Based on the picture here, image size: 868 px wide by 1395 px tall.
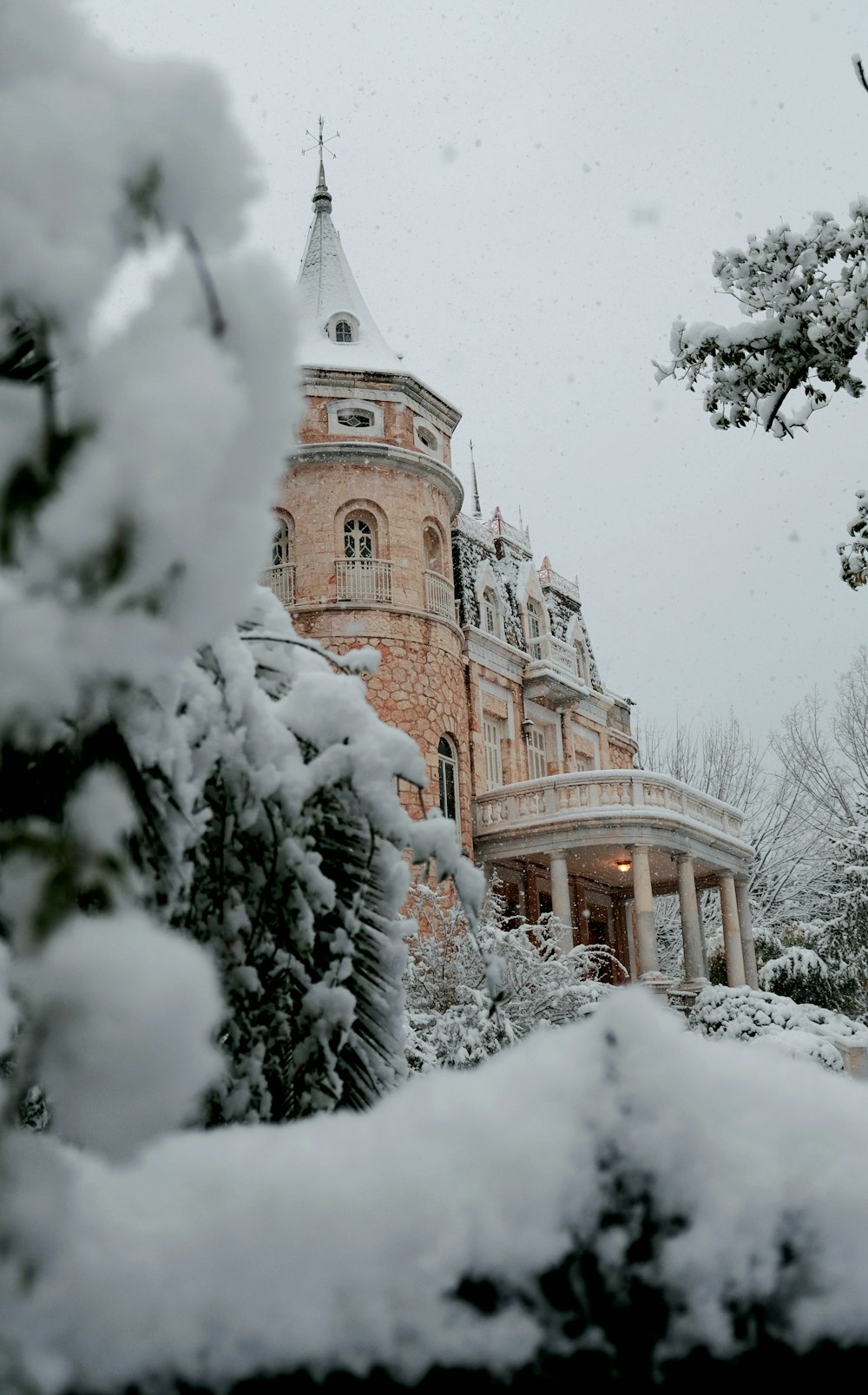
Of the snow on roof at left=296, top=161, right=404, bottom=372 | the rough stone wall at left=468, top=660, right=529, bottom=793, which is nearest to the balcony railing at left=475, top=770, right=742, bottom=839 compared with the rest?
the rough stone wall at left=468, top=660, right=529, bottom=793

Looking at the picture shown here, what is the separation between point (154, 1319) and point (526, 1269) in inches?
13.1

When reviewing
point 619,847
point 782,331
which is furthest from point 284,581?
point 782,331

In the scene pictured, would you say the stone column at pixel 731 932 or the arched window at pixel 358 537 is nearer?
the arched window at pixel 358 537

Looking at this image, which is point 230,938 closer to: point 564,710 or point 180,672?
point 180,672

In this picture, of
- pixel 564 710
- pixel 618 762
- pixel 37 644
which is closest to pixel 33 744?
pixel 37 644

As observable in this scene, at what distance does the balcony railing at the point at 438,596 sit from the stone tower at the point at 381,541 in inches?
1.0

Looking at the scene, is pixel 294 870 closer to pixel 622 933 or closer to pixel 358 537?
pixel 358 537

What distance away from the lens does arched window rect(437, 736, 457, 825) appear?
71.1ft

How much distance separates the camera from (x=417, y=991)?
15.6 metres

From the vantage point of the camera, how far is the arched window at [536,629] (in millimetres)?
26250

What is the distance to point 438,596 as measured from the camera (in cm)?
2248

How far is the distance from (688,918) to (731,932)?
1978mm

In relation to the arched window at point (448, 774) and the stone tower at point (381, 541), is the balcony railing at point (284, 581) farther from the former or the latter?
the arched window at point (448, 774)

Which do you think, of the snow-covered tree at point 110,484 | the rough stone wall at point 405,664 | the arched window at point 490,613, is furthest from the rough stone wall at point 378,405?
the snow-covered tree at point 110,484
